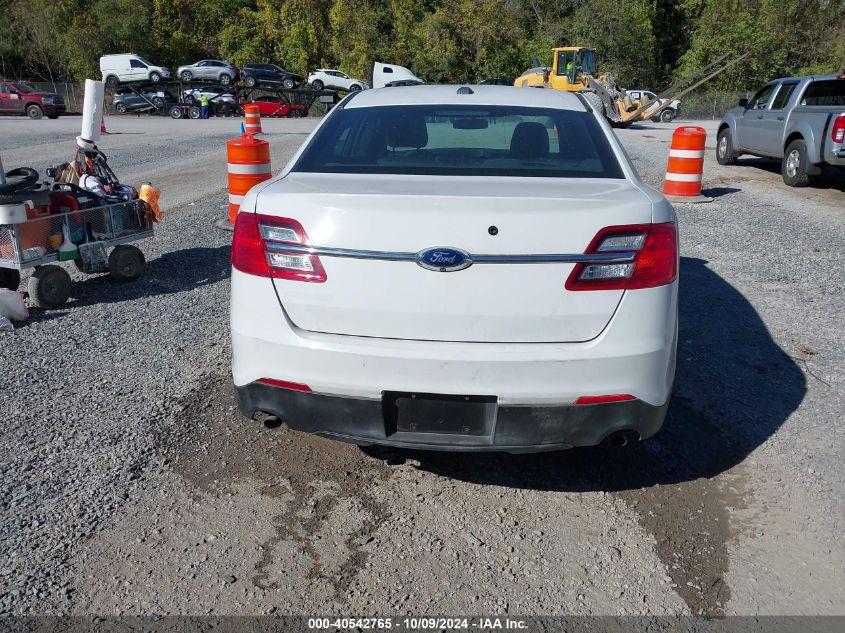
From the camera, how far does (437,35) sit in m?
54.5

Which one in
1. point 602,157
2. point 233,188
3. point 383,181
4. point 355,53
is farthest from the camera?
point 355,53

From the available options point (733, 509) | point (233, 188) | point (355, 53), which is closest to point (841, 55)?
point (355, 53)

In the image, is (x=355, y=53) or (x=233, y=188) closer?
(x=233, y=188)

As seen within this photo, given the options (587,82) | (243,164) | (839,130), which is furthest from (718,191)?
(587,82)

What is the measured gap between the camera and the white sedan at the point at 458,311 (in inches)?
107

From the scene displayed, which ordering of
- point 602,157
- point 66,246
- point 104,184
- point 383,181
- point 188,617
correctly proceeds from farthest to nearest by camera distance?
1. point 104,184
2. point 66,246
3. point 602,157
4. point 383,181
5. point 188,617

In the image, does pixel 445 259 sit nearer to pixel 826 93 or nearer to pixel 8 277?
pixel 8 277

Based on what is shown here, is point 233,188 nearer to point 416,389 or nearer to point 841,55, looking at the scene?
point 416,389

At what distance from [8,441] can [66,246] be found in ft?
→ 8.73

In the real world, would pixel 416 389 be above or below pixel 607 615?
above

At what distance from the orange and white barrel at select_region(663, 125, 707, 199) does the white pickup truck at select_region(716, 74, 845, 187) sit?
264 cm

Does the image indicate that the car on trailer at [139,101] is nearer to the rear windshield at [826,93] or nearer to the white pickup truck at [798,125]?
A: the white pickup truck at [798,125]

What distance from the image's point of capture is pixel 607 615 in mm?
2580

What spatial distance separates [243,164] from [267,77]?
36.9 meters
